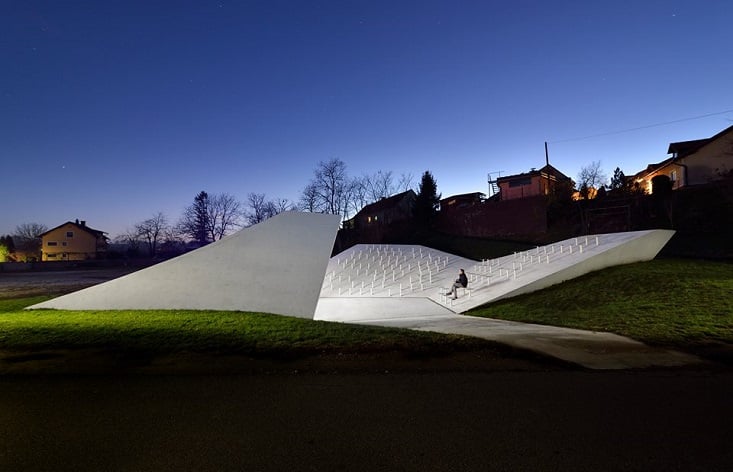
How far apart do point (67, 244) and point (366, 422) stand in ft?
263

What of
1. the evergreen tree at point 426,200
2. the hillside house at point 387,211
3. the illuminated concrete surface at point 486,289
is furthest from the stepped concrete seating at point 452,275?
the hillside house at point 387,211

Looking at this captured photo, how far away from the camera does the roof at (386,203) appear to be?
54406mm

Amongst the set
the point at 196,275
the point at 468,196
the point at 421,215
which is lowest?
the point at 196,275

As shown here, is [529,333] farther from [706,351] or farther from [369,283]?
[369,283]

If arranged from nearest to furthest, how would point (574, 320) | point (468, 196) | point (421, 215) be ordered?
1. point (574, 320)
2. point (421, 215)
3. point (468, 196)

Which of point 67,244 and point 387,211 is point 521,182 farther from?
point 67,244

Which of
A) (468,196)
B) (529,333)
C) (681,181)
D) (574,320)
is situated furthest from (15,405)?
(468,196)

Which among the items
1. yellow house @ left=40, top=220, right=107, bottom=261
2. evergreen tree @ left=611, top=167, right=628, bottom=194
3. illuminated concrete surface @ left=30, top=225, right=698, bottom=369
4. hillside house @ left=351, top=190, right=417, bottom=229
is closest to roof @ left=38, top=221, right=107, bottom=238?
yellow house @ left=40, top=220, right=107, bottom=261

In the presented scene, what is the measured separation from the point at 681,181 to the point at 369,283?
30.3 meters

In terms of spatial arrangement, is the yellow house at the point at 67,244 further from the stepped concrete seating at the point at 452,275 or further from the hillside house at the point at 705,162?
the hillside house at the point at 705,162

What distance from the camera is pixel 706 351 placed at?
22.5 ft

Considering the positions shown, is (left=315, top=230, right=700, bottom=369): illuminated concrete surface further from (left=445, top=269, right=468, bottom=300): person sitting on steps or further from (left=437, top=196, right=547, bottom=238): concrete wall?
(left=437, top=196, right=547, bottom=238): concrete wall

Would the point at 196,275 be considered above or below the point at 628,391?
above

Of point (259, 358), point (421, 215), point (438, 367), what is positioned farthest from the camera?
point (421, 215)
